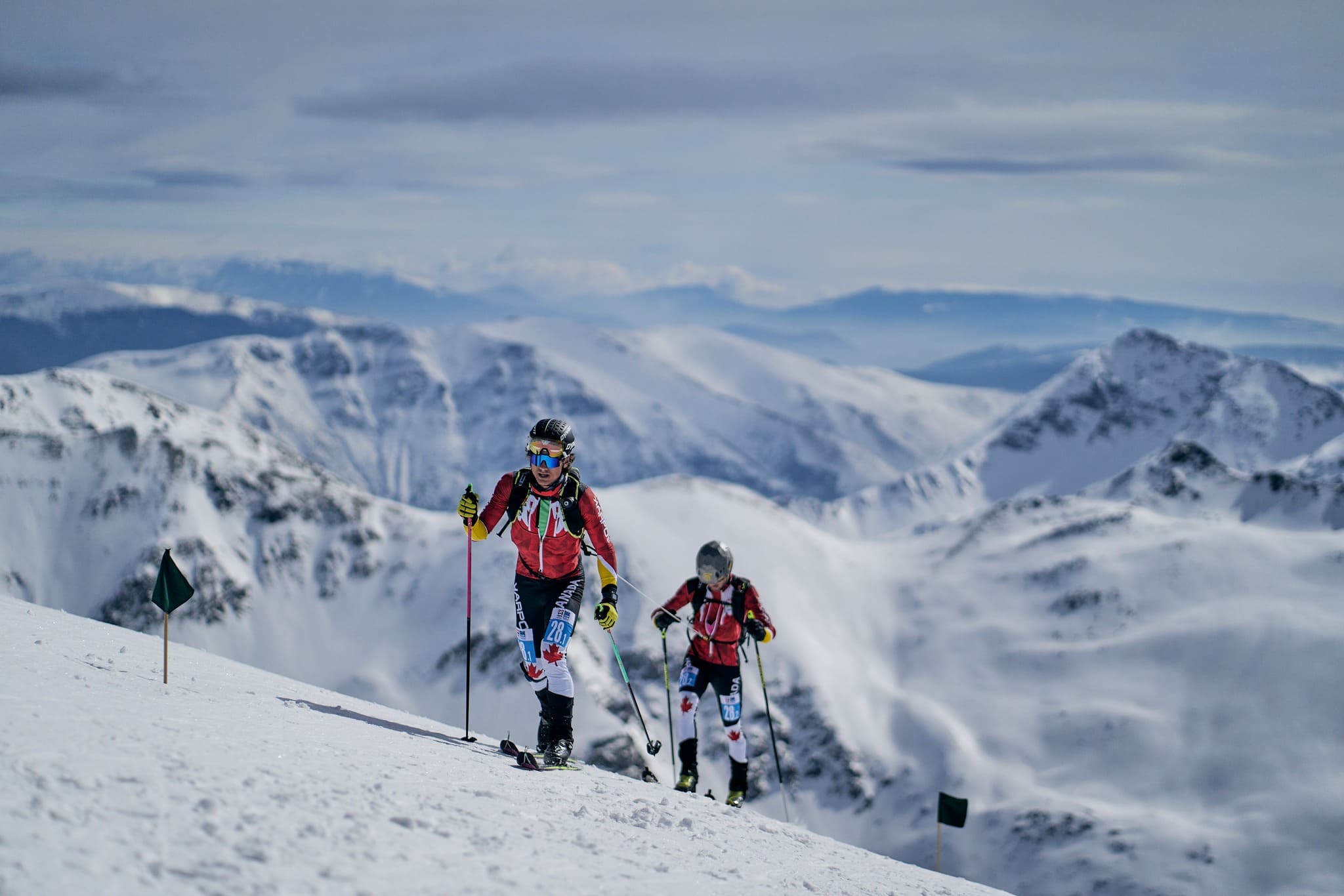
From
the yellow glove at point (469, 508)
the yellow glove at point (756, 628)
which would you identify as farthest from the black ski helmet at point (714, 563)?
the yellow glove at point (469, 508)

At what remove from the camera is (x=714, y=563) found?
18188mm

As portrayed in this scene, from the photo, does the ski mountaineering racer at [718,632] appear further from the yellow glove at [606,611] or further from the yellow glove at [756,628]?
the yellow glove at [606,611]

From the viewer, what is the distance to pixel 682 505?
5320 inches

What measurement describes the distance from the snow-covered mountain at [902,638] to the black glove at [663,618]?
176 ft

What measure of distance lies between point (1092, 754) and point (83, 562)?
124935 millimetres

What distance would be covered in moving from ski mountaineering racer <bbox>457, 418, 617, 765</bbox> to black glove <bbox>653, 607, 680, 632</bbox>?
2.91m

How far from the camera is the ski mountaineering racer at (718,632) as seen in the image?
18.2 m

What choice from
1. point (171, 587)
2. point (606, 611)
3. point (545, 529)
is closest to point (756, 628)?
point (606, 611)

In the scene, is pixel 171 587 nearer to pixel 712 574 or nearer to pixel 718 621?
pixel 712 574

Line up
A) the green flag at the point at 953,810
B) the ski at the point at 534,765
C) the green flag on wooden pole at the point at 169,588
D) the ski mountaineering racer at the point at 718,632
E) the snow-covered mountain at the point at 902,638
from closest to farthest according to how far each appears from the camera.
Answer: the green flag on wooden pole at the point at 169,588
the ski at the point at 534,765
the green flag at the point at 953,810
the ski mountaineering racer at the point at 718,632
the snow-covered mountain at the point at 902,638

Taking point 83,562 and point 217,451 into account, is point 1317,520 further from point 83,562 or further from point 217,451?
point 83,562

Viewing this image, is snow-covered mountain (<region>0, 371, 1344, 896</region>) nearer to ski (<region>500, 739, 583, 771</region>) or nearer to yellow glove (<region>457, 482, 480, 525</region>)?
ski (<region>500, 739, 583, 771</region>)

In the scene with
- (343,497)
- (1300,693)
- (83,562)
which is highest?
(343,497)

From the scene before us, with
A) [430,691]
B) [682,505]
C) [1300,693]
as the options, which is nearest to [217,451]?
[430,691]
